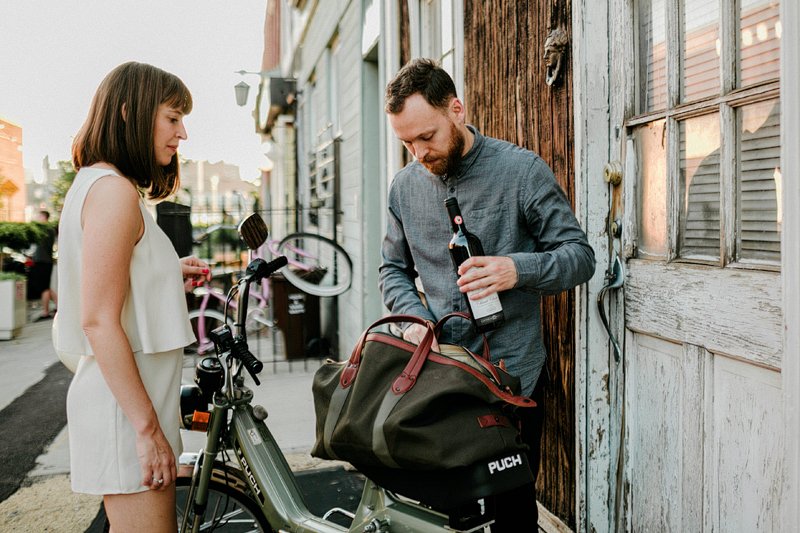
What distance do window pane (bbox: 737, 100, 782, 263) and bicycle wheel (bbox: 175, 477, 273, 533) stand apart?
1.85 m

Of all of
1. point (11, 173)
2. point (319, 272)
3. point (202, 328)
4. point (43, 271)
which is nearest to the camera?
point (319, 272)

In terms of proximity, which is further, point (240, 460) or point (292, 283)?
point (292, 283)

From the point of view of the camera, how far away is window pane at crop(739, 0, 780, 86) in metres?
1.68

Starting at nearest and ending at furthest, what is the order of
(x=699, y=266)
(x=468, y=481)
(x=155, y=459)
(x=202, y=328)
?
(x=468, y=481) → (x=155, y=459) → (x=699, y=266) → (x=202, y=328)

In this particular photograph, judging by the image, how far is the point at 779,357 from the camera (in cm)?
164

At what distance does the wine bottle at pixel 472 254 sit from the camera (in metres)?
1.88

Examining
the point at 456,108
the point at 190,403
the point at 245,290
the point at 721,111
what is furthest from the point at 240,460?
the point at 721,111

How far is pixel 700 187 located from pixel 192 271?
5.37 feet

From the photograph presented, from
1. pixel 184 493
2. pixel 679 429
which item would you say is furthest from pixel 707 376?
pixel 184 493

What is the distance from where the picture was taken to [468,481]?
1590 mm

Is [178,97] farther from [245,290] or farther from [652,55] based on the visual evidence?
[652,55]

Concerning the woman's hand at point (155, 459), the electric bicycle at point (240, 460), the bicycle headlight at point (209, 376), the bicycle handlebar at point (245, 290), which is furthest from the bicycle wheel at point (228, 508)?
the woman's hand at point (155, 459)

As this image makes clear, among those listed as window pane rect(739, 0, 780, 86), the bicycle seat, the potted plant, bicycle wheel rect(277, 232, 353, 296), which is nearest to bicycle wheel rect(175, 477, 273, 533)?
the bicycle seat

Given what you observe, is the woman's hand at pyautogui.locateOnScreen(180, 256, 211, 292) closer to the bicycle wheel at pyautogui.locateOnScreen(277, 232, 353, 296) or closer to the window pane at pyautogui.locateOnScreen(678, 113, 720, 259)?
the window pane at pyautogui.locateOnScreen(678, 113, 720, 259)
